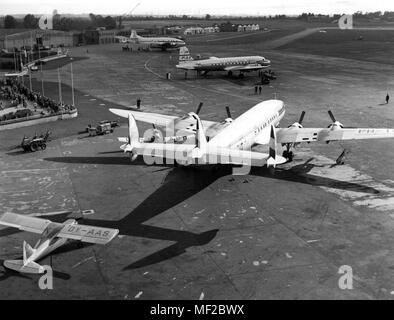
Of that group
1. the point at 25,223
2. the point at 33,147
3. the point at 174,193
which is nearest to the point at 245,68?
the point at 33,147

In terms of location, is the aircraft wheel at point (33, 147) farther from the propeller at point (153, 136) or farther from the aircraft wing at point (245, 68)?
the aircraft wing at point (245, 68)

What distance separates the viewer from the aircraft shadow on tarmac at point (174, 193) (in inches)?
1136

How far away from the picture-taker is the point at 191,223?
31484 millimetres

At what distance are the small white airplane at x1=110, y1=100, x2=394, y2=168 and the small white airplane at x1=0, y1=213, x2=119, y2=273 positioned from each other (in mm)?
7869

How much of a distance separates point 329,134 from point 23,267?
2935 centimetres

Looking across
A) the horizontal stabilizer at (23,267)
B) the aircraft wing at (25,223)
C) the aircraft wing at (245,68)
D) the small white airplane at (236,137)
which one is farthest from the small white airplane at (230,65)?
the horizontal stabilizer at (23,267)

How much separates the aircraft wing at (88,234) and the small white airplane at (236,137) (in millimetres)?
7717

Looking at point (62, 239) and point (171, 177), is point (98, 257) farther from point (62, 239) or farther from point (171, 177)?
point (171, 177)

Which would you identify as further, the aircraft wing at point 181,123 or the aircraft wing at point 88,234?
the aircraft wing at point 181,123

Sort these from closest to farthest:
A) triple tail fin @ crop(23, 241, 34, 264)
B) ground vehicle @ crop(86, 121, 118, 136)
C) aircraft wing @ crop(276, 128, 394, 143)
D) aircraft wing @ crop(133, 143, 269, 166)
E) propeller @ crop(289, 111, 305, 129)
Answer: triple tail fin @ crop(23, 241, 34, 264) < aircraft wing @ crop(133, 143, 269, 166) < aircraft wing @ crop(276, 128, 394, 143) < propeller @ crop(289, 111, 305, 129) < ground vehicle @ crop(86, 121, 118, 136)

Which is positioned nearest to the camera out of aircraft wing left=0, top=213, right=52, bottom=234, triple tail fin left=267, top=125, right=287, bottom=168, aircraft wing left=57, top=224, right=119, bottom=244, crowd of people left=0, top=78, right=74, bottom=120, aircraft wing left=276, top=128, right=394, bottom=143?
aircraft wing left=57, top=224, right=119, bottom=244

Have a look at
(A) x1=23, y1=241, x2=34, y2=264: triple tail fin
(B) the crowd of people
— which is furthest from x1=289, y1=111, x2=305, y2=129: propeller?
(B) the crowd of people

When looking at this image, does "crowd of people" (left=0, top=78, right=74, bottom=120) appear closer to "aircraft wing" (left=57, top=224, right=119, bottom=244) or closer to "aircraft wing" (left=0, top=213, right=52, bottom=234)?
"aircraft wing" (left=0, top=213, right=52, bottom=234)

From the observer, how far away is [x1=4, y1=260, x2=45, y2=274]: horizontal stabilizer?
79.9 feet
